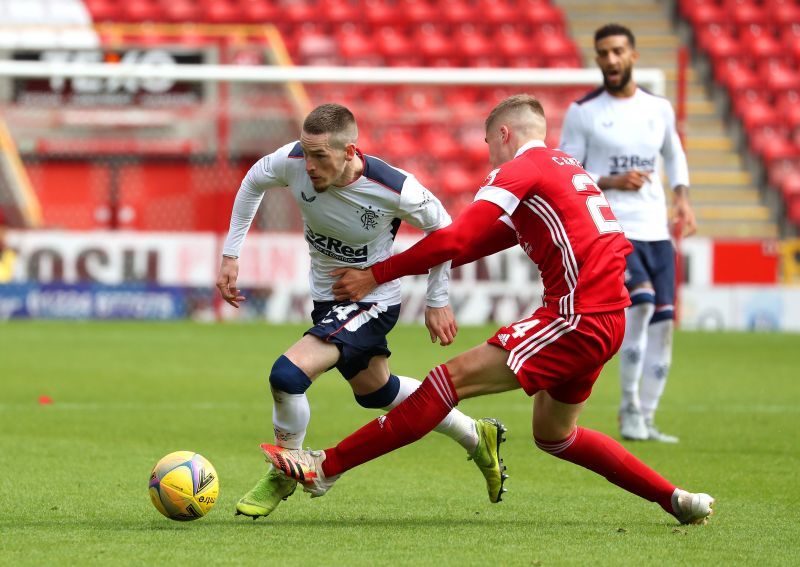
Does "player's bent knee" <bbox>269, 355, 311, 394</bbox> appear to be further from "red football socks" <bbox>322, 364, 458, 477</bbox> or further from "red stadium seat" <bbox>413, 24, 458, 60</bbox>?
"red stadium seat" <bbox>413, 24, 458, 60</bbox>

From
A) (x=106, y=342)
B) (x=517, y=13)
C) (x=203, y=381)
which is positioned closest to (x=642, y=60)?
(x=517, y=13)

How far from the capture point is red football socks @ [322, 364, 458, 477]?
523 cm

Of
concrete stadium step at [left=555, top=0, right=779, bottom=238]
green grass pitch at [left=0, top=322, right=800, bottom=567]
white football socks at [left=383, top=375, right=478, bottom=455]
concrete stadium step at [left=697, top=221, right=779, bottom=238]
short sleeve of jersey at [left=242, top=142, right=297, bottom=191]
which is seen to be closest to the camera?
green grass pitch at [left=0, top=322, right=800, bottom=567]

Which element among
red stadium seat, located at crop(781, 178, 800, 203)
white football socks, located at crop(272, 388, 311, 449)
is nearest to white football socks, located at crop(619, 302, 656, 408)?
white football socks, located at crop(272, 388, 311, 449)

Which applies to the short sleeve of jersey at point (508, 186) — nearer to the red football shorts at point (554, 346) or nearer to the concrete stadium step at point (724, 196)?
the red football shorts at point (554, 346)

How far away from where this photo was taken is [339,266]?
597 centimetres

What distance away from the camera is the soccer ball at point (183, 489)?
520cm

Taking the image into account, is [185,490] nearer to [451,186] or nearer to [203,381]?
[203,381]

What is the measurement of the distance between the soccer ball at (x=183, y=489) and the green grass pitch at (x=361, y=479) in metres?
0.08

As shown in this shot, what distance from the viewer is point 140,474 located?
663 cm

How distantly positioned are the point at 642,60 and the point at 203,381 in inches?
609

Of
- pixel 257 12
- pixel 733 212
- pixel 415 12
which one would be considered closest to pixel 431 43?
pixel 415 12

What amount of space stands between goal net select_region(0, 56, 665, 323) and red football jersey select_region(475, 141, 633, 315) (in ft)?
37.5

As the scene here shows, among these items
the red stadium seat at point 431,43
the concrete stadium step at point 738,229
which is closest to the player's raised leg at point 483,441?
the concrete stadium step at point 738,229
